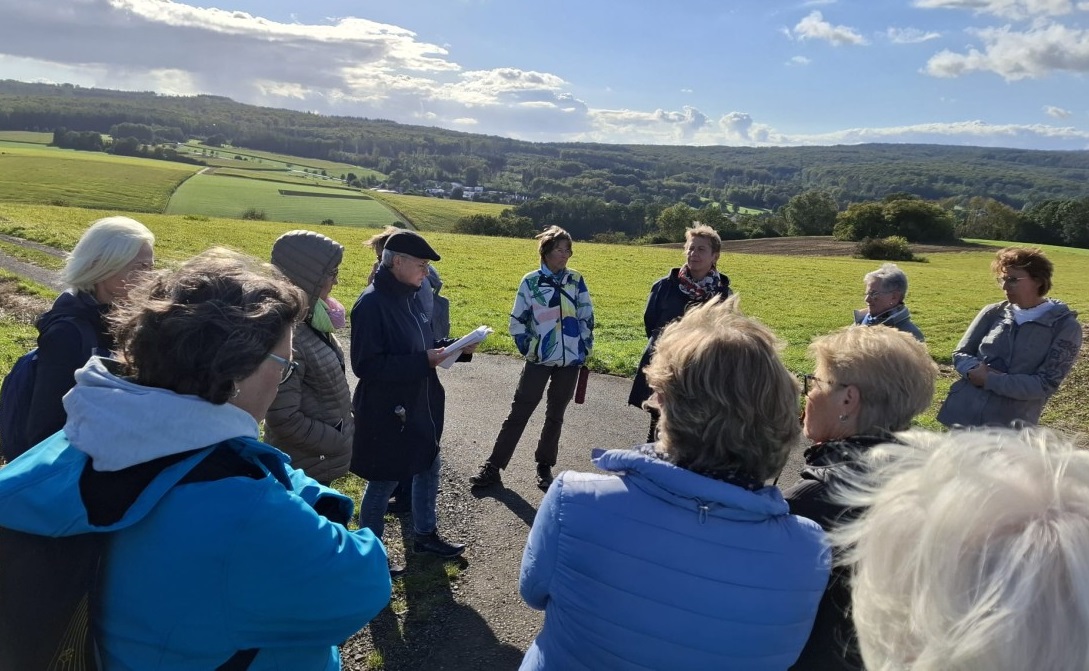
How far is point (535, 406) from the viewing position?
567cm

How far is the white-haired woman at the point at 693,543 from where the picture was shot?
1650mm

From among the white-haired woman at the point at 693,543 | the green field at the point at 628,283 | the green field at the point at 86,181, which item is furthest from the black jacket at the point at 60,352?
the green field at the point at 86,181

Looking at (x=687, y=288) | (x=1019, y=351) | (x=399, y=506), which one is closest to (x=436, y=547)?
(x=399, y=506)

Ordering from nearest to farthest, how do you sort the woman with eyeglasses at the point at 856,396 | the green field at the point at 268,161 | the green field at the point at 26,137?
the woman with eyeglasses at the point at 856,396 < the green field at the point at 26,137 < the green field at the point at 268,161

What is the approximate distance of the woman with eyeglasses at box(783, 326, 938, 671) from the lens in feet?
7.27

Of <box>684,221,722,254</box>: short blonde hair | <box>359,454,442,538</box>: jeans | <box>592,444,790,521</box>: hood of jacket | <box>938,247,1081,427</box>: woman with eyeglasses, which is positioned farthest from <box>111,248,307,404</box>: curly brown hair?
<box>938,247,1081,427</box>: woman with eyeglasses

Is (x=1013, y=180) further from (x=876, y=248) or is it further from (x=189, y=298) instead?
(x=189, y=298)

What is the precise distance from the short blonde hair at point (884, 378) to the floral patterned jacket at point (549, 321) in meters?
3.29

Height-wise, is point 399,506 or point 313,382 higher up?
point 313,382

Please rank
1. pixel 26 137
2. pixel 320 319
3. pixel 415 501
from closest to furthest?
1. pixel 320 319
2. pixel 415 501
3. pixel 26 137

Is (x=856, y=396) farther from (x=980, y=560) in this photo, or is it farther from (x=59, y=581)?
(x=59, y=581)

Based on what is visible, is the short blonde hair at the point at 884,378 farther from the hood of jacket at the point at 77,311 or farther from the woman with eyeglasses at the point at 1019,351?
the hood of jacket at the point at 77,311

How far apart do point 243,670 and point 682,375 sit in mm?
1350

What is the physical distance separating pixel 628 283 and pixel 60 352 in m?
21.7
